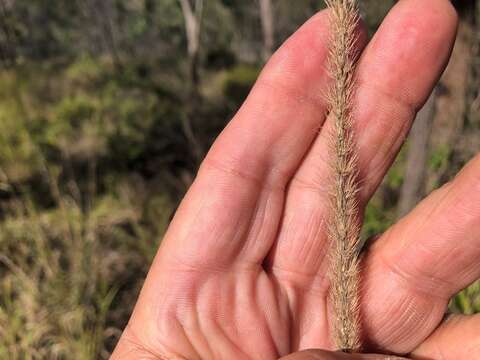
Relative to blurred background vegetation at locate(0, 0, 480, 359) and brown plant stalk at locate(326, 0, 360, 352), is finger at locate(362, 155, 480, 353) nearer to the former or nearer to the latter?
brown plant stalk at locate(326, 0, 360, 352)

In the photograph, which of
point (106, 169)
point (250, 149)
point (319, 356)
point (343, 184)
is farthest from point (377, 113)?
point (106, 169)

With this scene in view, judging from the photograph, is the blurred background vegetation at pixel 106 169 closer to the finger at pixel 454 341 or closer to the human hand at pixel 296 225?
the finger at pixel 454 341

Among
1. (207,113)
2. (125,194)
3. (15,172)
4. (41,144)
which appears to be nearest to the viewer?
(125,194)

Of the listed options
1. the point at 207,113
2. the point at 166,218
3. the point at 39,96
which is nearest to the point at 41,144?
the point at 166,218

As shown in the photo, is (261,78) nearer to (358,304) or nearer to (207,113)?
(358,304)

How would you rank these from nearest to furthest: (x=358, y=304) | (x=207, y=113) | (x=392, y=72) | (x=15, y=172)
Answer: (x=392, y=72) → (x=358, y=304) → (x=15, y=172) → (x=207, y=113)

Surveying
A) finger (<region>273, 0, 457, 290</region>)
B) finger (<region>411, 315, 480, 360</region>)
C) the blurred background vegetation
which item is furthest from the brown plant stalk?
the blurred background vegetation

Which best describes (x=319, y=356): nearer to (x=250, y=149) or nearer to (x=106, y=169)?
(x=250, y=149)
